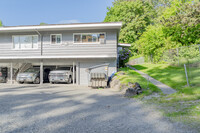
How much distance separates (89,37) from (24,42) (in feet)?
20.2

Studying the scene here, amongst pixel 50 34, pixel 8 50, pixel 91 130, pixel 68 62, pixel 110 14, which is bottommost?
pixel 91 130

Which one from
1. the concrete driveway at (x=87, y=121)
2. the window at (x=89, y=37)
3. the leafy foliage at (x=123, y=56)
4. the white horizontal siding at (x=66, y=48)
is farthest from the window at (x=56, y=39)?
the concrete driveway at (x=87, y=121)

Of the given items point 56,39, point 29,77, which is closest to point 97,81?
point 56,39

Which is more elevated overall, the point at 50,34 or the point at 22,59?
the point at 50,34

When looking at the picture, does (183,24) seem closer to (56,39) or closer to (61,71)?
(56,39)

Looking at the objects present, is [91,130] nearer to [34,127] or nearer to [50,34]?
[34,127]

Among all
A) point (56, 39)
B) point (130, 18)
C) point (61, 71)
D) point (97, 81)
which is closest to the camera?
point (97, 81)

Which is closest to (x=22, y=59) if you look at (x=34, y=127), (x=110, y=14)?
(x=34, y=127)

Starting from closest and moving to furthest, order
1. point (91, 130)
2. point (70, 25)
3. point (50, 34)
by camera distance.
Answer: point (91, 130), point (70, 25), point (50, 34)

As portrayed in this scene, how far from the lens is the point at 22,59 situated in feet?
48.0

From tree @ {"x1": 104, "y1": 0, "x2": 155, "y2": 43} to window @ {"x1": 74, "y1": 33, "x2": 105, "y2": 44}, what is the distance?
21587 mm

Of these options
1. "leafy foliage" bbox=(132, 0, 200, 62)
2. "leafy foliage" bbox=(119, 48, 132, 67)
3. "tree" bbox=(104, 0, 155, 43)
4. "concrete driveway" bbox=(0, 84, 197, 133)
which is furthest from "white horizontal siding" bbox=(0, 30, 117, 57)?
"tree" bbox=(104, 0, 155, 43)

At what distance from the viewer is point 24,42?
1477 centimetres

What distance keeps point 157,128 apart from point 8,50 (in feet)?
49.0
